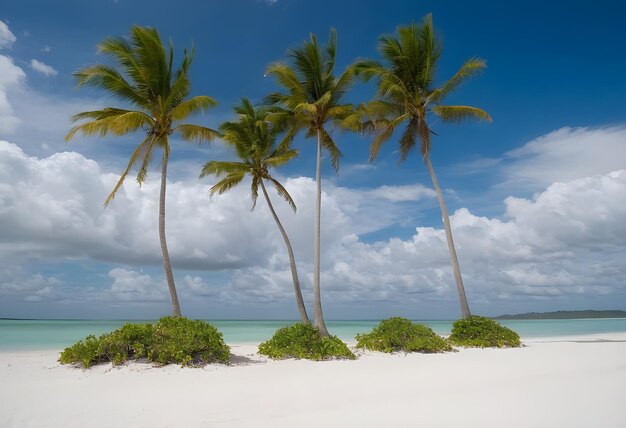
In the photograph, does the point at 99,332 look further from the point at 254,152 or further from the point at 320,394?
the point at 320,394

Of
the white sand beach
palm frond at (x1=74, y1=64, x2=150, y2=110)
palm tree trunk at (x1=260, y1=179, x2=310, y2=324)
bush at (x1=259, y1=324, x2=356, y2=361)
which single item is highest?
palm frond at (x1=74, y1=64, x2=150, y2=110)

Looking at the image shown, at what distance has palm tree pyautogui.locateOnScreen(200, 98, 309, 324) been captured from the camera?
59.7ft

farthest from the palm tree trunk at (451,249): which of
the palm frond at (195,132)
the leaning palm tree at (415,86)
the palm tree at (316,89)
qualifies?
the palm frond at (195,132)

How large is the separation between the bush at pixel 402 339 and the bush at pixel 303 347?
1625 mm

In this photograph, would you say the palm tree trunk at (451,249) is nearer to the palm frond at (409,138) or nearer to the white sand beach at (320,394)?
the palm frond at (409,138)

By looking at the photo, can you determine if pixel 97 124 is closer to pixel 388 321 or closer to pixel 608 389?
pixel 388 321

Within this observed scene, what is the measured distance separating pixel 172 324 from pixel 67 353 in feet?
7.37

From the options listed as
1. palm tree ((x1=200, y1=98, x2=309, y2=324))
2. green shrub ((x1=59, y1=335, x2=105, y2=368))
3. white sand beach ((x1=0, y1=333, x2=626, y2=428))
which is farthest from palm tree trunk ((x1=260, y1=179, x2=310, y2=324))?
green shrub ((x1=59, y1=335, x2=105, y2=368))

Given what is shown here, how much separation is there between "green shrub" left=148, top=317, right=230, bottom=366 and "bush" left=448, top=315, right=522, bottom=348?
27.5ft

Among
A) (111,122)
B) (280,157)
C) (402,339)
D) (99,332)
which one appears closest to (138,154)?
(111,122)

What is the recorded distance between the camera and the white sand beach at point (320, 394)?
4.98 metres

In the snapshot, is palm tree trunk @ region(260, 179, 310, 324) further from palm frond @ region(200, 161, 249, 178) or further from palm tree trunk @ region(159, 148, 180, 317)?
palm tree trunk @ region(159, 148, 180, 317)

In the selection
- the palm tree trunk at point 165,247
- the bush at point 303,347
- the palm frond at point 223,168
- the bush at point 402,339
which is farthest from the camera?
the palm frond at point 223,168

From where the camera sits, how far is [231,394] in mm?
6508
